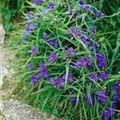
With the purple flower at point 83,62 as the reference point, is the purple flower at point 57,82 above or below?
below

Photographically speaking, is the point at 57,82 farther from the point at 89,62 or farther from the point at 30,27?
the point at 30,27

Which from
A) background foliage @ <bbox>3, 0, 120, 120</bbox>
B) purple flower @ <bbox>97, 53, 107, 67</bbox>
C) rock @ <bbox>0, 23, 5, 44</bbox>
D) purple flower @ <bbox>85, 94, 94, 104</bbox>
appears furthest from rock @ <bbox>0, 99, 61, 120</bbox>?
rock @ <bbox>0, 23, 5, 44</bbox>

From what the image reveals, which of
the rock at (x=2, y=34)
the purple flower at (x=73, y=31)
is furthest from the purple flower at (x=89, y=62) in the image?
the rock at (x=2, y=34)

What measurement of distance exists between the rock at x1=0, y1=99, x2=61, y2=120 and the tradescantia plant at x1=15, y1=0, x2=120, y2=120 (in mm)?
75

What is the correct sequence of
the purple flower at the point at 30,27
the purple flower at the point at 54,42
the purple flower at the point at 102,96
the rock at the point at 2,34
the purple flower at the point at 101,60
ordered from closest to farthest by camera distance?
1. the purple flower at the point at 102,96
2. the purple flower at the point at 101,60
3. the purple flower at the point at 54,42
4. the purple flower at the point at 30,27
5. the rock at the point at 2,34

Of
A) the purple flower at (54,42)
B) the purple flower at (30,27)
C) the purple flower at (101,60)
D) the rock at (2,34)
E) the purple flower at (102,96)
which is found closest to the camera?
the purple flower at (102,96)

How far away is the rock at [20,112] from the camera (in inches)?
113

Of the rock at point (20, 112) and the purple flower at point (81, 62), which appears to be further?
the rock at point (20, 112)

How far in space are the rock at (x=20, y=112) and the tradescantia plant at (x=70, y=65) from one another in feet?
0.24

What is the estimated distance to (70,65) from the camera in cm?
280

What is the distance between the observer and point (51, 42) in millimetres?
2969

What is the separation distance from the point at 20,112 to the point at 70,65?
0.60 meters

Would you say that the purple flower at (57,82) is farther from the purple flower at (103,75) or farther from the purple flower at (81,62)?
the purple flower at (103,75)

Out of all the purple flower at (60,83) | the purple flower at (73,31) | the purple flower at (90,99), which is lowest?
the purple flower at (90,99)
